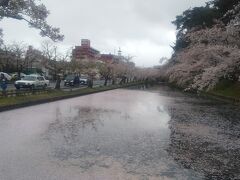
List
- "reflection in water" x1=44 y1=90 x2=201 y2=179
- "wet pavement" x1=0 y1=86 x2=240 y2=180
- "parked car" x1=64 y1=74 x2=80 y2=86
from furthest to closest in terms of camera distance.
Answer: "parked car" x1=64 y1=74 x2=80 y2=86, "reflection in water" x1=44 y1=90 x2=201 y2=179, "wet pavement" x1=0 y1=86 x2=240 y2=180

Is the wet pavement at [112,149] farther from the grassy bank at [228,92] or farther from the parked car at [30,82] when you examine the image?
the grassy bank at [228,92]

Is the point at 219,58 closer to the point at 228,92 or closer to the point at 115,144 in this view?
the point at 115,144

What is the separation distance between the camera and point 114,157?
1118cm

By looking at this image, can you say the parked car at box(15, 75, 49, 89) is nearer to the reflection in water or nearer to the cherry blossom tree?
the cherry blossom tree

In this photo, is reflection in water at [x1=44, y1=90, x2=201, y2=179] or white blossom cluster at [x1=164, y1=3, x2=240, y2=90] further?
white blossom cluster at [x1=164, y1=3, x2=240, y2=90]

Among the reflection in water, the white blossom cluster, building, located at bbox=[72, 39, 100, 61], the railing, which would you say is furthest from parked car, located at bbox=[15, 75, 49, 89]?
the reflection in water

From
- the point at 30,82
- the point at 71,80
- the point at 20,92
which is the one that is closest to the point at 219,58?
the point at 20,92

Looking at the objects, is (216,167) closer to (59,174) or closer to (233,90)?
(59,174)

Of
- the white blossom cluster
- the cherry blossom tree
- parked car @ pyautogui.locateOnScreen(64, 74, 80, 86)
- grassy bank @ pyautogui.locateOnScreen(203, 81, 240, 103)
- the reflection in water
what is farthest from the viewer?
parked car @ pyautogui.locateOnScreen(64, 74, 80, 86)

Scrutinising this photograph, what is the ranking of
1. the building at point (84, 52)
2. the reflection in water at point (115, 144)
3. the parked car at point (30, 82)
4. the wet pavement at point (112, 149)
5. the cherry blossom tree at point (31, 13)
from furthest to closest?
the building at point (84, 52) → the parked car at point (30, 82) → the cherry blossom tree at point (31, 13) → the reflection in water at point (115, 144) → the wet pavement at point (112, 149)

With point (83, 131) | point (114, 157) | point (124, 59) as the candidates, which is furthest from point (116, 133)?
point (124, 59)

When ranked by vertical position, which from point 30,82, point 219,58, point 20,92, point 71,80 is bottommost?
point 71,80

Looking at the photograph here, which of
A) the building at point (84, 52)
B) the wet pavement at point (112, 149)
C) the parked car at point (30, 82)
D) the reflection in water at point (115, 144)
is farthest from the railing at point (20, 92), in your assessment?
the building at point (84, 52)

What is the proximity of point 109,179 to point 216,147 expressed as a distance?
6194 millimetres
